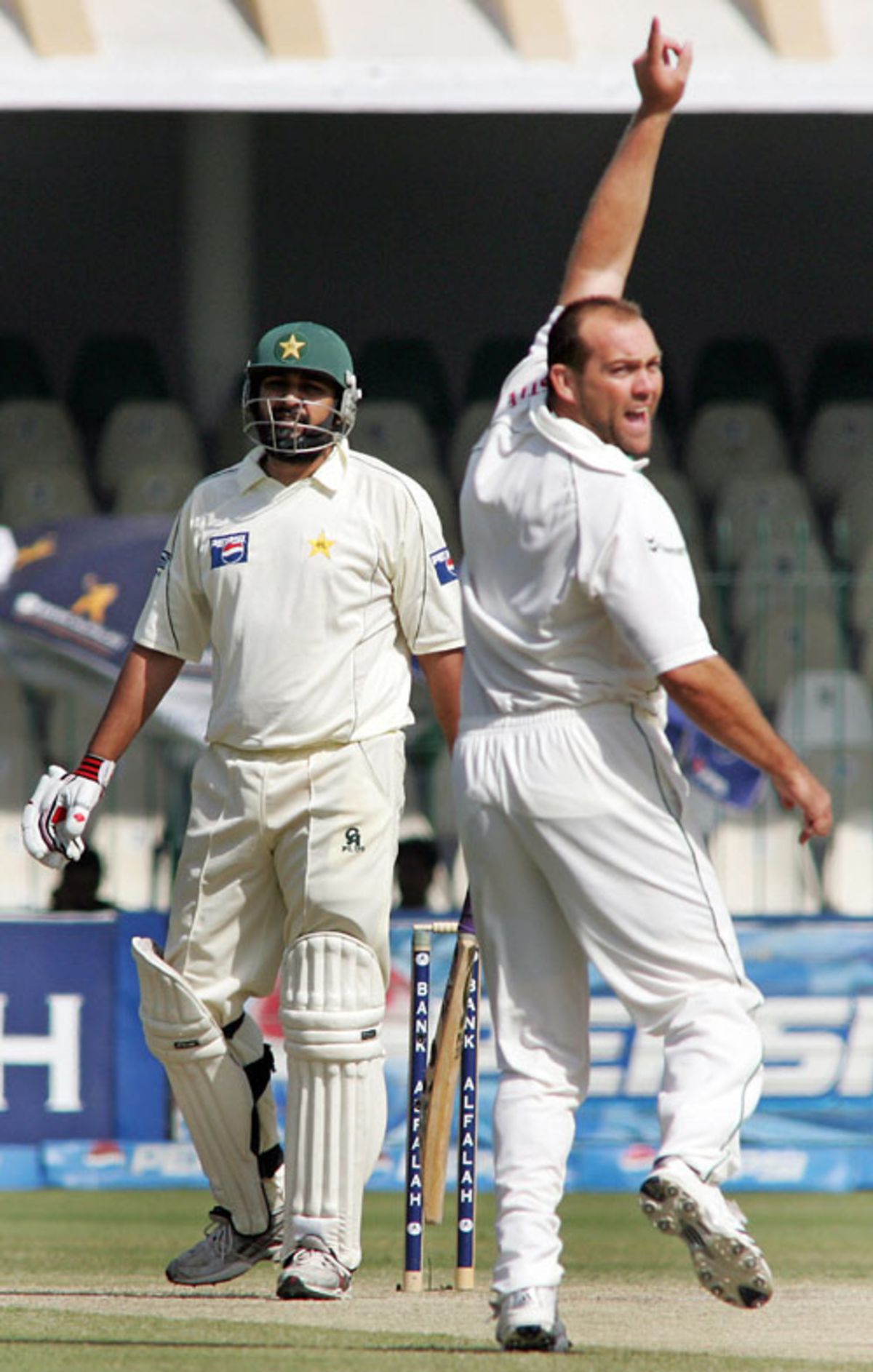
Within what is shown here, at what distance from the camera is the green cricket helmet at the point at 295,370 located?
4875mm

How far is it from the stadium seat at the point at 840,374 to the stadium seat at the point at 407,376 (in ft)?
6.76

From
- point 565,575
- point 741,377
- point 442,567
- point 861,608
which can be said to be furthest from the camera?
point 741,377

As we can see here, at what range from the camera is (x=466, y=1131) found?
5.09 meters

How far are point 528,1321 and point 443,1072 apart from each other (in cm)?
117

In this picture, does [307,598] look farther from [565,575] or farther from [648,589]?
[648,589]

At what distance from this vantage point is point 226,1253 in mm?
5035

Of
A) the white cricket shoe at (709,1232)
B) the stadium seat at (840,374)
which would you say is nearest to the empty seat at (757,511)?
the stadium seat at (840,374)

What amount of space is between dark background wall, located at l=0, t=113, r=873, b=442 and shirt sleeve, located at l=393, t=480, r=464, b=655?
32.8ft

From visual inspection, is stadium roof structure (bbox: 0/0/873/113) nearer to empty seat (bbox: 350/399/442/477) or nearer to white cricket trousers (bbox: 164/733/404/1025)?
empty seat (bbox: 350/399/442/477)

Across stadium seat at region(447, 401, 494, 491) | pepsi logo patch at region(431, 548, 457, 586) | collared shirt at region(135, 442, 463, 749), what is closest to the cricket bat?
collared shirt at region(135, 442, 463, 749)

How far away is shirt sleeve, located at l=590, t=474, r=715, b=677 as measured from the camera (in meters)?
3.91

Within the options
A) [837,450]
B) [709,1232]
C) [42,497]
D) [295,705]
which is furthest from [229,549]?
[837,450]

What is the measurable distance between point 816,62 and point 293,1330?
7.59 meters

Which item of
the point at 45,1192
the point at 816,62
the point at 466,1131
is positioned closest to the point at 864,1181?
the point at 45,1192
